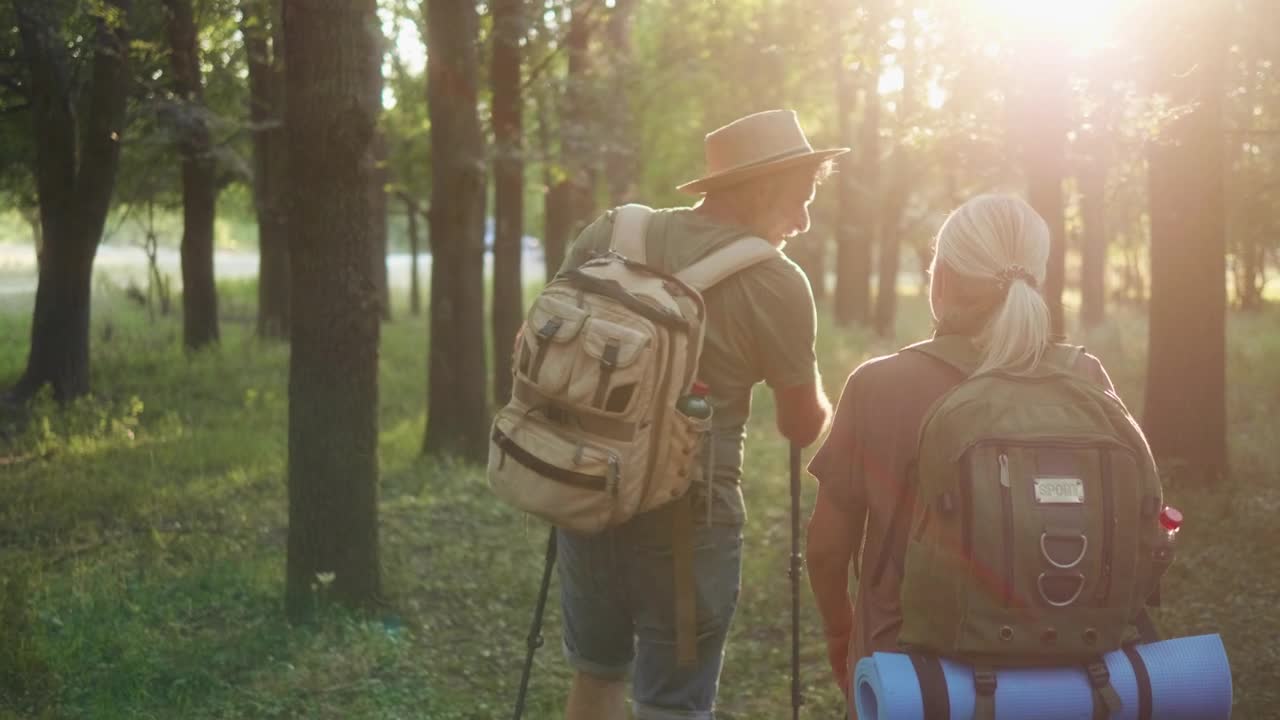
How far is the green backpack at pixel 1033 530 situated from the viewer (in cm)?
263

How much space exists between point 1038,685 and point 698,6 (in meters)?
16.9

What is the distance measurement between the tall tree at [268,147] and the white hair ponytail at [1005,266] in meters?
7.36

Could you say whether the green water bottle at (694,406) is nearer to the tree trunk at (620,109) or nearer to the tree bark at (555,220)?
the tree trunk at (620,109)

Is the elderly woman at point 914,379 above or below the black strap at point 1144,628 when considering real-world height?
above

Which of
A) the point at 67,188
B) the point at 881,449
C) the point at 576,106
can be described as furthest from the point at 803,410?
the point at 67,188

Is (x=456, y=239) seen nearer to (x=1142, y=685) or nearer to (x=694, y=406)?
(x=694, y=406)

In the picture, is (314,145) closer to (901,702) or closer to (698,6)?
(901,702)

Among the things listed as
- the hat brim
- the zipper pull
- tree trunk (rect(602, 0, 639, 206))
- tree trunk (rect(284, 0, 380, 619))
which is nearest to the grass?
tree trunk (rect(284, 0, 380, 619))

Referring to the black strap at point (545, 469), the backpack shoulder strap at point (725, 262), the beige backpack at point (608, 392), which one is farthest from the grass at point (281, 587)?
the backpack shoulder strap at point (725, 262)

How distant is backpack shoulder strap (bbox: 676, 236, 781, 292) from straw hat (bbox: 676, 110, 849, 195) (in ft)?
0.75

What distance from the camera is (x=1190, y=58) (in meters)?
9.23

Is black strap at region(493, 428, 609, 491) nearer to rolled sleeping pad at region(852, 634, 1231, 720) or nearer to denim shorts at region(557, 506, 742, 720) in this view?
denim shorts at region(557, 506, 742, 720)

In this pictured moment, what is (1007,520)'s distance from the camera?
262cm

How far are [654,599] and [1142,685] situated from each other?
153 centimetres
